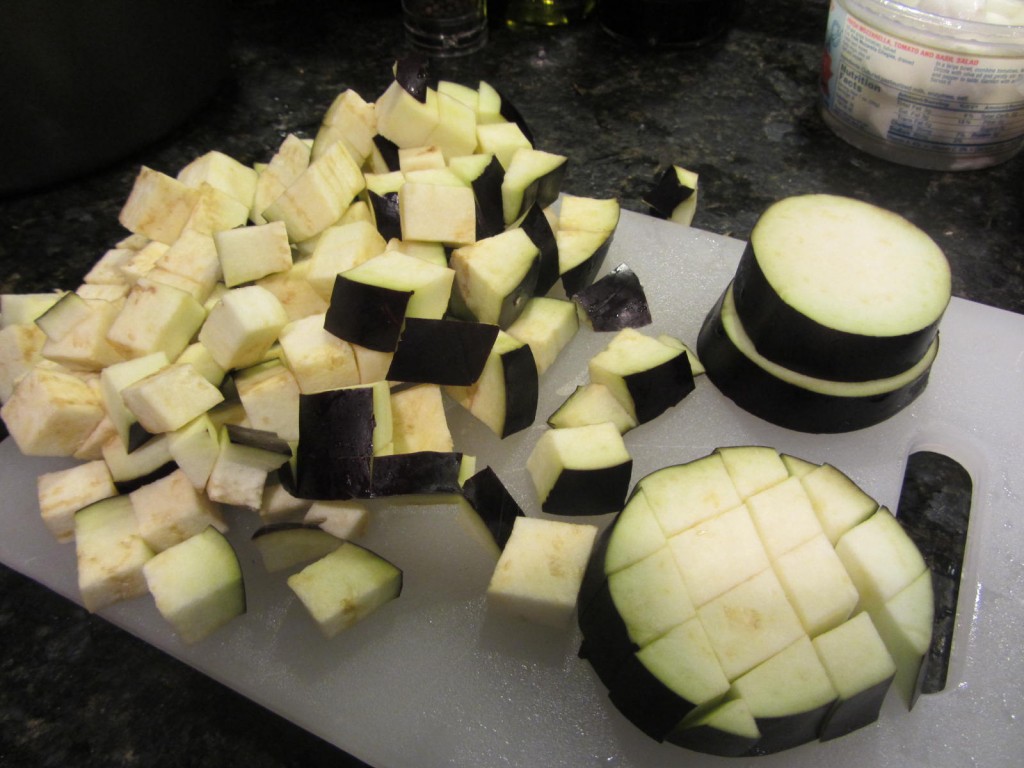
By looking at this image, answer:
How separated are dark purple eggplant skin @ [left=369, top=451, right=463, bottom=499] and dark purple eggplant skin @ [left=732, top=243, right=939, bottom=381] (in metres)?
0.70

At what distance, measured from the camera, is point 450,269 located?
165 cm

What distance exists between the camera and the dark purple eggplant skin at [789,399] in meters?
1.54

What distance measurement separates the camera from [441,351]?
59.6 inches

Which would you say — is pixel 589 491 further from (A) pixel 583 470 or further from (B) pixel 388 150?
(B) pixel 388 150

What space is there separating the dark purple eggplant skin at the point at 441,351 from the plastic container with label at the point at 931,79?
151 cm

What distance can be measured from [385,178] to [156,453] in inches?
33.8

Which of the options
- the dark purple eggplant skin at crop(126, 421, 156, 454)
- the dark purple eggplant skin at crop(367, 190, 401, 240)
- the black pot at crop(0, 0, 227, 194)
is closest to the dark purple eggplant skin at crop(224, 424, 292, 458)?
the dark purple eggplant skin at crop(126, 421, 156, 454)

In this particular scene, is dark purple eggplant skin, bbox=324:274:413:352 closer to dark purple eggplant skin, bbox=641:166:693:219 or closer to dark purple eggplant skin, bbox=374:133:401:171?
dark purple eggplant skin, bbox=374:133:401:171

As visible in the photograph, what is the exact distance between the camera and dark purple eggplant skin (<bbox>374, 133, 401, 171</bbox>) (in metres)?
1.97

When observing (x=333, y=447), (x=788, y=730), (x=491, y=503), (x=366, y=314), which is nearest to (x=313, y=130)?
(x=366, y=314)

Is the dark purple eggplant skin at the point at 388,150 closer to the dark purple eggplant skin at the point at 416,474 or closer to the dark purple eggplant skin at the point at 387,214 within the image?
the dark purple eggplant skin at the point at 387,214

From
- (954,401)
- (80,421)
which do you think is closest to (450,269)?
(80,421)

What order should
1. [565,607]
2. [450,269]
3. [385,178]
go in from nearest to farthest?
1. [565,607]
2. [450,269]
3. [385,178]

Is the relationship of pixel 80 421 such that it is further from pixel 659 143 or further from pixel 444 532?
pixel 659 143
